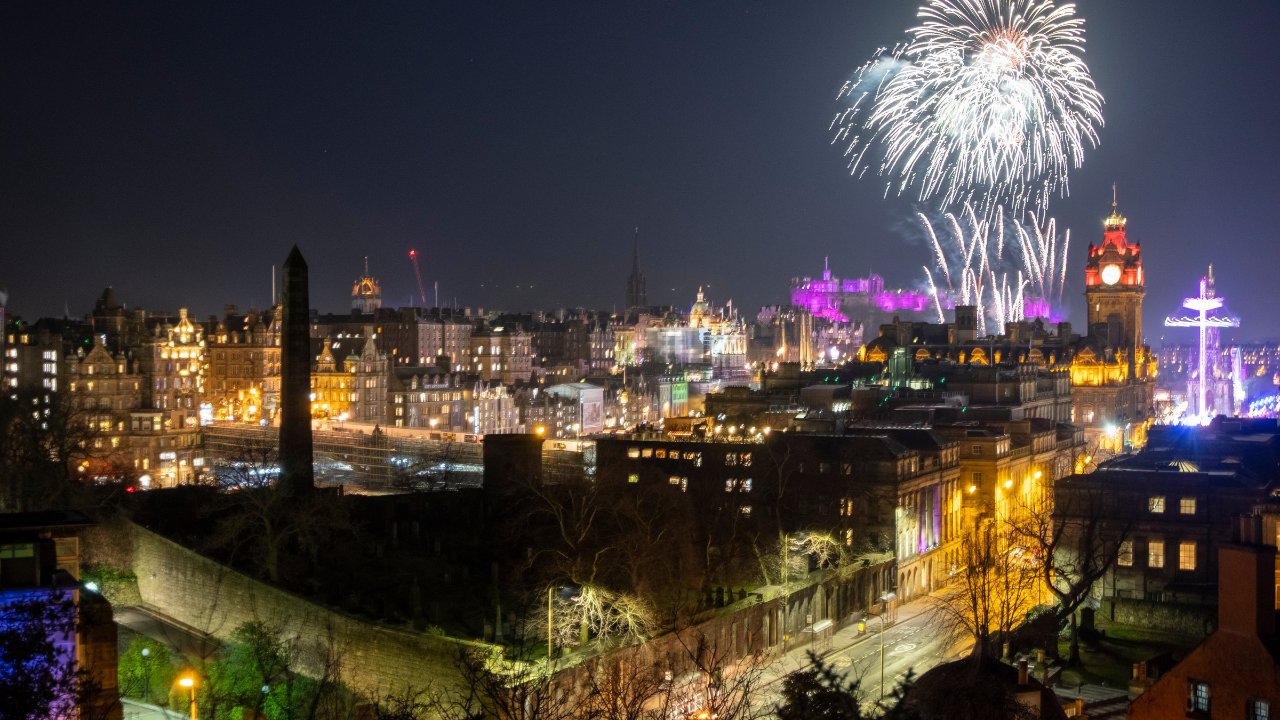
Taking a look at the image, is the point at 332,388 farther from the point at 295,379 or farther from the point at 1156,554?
the point at 1156,554

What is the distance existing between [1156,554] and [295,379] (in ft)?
111

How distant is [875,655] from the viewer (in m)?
41.1

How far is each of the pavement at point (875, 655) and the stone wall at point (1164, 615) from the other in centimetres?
515

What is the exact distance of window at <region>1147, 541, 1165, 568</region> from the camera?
4225cm

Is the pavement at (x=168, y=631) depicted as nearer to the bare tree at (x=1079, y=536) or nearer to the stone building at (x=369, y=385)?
the bare tree at (x=1079, y=536)

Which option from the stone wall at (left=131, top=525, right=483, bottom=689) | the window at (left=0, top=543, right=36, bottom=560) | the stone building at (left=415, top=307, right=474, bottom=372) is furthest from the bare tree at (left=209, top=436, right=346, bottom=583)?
the stone building at (left=415, top=307, right=474, bottom=372)

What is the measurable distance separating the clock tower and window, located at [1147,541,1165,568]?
9608cm

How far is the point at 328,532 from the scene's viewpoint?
41.7 meters

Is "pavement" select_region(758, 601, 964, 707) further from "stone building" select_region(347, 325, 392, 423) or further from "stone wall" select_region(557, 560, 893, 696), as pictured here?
"stone building" select_region(347, 325, 392, 423)

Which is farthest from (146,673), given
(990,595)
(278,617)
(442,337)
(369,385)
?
(442,337)

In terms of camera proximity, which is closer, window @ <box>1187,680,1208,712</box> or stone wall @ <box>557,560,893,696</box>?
window @ <box>1187,680,1208,712</box>

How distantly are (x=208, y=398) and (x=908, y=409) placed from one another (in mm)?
61719

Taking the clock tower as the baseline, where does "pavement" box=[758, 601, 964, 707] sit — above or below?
below

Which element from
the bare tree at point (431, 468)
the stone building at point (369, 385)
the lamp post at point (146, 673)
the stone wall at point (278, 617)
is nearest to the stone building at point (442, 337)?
the stone building at point (369, 385)
